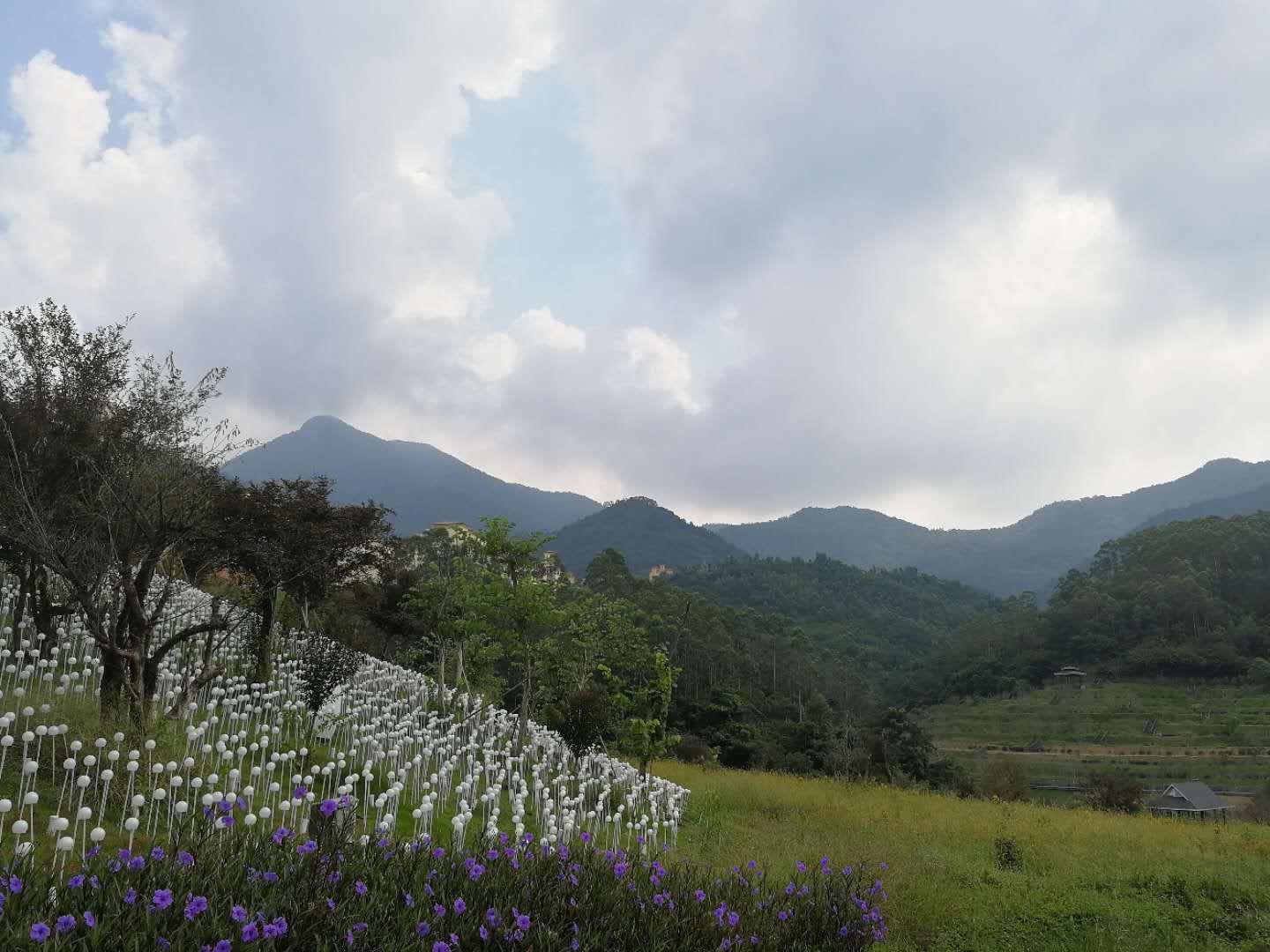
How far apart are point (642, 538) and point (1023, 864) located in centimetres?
16219

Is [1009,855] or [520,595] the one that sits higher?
[520,595]

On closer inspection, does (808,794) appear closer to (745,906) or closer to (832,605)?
(745,906)

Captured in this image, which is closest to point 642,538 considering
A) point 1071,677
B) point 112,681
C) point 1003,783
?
point 1071,677

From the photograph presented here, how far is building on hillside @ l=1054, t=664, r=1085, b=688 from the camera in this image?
69.3 meters

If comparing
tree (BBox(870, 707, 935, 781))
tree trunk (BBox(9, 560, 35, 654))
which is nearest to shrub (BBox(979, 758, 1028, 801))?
tree (BBox(870, 707, 935, 781))

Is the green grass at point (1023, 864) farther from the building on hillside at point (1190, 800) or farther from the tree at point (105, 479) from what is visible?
the building on hillside at point (1190, 800)

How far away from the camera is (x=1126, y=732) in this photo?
5650 cm

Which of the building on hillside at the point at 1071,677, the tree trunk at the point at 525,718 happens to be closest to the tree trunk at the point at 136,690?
the tree trunk at the point at 525,718

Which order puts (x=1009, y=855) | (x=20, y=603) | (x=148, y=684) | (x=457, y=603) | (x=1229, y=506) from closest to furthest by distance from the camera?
(x=148, y=684) → (x=1009, y=855) → (x=20, y=603) → (x=457, y=603) → (x=1229, y=506)

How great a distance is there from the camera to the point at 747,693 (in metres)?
53.2

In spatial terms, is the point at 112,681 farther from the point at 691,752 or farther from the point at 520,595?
the point at 691,752

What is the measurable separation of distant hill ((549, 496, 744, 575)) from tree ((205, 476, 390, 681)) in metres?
136

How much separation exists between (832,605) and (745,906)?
104 meters

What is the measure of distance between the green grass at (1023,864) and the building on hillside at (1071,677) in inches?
2568
